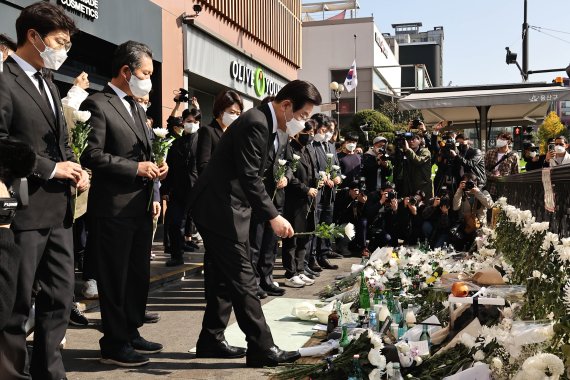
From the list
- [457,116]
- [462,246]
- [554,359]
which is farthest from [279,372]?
[457,116]

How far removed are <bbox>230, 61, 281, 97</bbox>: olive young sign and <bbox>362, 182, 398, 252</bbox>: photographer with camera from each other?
10.6 meters

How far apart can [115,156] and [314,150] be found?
5.11 metres

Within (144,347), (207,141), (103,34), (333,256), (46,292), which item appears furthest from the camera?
(103,34)

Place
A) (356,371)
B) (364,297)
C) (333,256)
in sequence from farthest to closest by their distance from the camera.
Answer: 1. (333,256)
2. (364,297)
3. (356,371)

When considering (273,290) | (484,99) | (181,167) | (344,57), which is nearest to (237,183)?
(273,290)

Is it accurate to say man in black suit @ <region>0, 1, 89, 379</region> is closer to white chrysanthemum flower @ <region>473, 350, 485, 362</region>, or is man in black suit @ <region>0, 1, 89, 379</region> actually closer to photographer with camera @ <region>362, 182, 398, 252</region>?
white chrysanthemum flower @ <region>473, 350, 485, 362</region>

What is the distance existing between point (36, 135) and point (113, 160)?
825 millimetres

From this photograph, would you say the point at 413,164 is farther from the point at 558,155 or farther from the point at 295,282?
the point at 295,282

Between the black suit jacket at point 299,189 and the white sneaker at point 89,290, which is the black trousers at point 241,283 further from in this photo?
the black suit jacket at point 299,189

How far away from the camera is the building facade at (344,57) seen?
63.4m

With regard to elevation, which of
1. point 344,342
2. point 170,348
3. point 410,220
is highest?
point 410,220

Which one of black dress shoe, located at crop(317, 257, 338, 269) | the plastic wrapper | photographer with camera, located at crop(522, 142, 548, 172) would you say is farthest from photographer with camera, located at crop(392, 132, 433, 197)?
the plastic wrapper

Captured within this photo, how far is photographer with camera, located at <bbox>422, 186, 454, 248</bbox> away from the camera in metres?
10.9

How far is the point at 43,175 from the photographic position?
3602 millimetres
